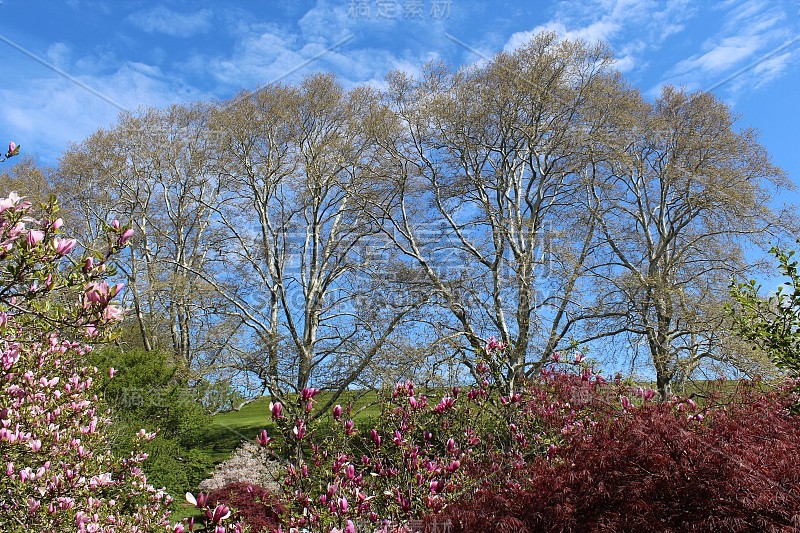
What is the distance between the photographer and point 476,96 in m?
16.0

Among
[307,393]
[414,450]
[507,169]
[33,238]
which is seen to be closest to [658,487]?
[414,450]

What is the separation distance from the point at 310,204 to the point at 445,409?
14.4 meters

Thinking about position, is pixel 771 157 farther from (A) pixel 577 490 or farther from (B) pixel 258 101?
(A) pixel 577 490

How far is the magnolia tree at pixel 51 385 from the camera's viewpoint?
289cm

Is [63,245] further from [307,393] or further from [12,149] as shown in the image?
[307,393]

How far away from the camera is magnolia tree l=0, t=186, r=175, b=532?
2.89 meters

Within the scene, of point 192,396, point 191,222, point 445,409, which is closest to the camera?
point 445,409

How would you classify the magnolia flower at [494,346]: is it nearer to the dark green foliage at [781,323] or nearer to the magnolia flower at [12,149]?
the dark green foliage at [781,323]

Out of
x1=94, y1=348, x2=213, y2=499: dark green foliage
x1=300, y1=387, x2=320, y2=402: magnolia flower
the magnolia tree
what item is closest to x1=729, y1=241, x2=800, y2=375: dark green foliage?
x1=300, y1=387, x2=320, y2=402: magnolia flower

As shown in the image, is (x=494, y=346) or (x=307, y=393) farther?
(x=494, y=346)

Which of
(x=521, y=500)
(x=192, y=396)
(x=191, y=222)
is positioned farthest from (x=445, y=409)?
(x=191, y=222)

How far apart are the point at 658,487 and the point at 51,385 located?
4924 mm

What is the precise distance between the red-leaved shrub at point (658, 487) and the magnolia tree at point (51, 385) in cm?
254

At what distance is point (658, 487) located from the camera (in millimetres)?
3076
